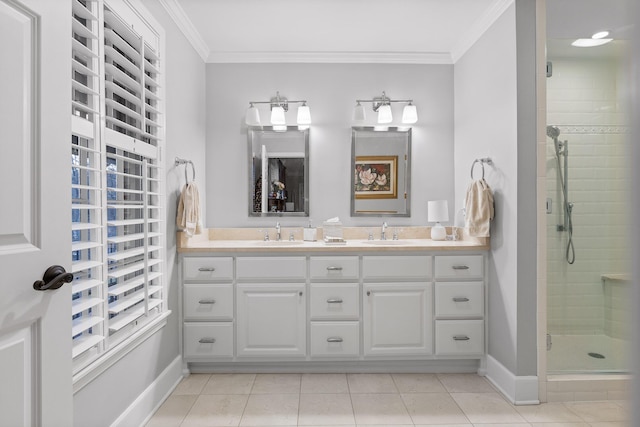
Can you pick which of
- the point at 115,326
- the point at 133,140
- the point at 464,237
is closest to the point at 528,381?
the point at 464,237

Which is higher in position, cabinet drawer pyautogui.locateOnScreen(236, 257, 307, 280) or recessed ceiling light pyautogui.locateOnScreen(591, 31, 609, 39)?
recessed ceiling light pyautogui.locateOnScreen(591, 31, 609, 39)

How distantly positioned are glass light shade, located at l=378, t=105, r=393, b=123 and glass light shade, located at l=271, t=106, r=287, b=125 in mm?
784

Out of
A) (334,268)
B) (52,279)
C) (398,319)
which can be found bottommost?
(398,319)

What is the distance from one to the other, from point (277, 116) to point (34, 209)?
89.1 inches

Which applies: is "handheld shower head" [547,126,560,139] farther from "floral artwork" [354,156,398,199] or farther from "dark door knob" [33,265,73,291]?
"dark door knob" [33,265,73,291]

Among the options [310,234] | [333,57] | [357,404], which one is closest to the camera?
[357,404]

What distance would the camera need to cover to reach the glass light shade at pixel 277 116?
3.15m

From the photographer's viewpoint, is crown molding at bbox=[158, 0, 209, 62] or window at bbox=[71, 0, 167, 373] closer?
window at bbox=[71, 0, 167, 373]

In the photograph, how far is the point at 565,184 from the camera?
263cm

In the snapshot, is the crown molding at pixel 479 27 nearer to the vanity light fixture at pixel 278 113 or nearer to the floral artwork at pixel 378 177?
the floral artwork at pixel 378 177

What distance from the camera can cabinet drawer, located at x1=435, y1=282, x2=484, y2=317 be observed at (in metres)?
2.69

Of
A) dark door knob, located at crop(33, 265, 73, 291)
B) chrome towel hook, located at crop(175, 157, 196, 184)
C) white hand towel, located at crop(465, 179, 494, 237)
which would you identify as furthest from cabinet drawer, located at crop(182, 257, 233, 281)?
white hand towel, located at crop(465, 179, 494, 237)

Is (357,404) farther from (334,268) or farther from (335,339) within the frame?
(334,268)

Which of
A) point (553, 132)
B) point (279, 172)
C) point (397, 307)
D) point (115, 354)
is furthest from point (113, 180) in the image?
point (553, 132)
